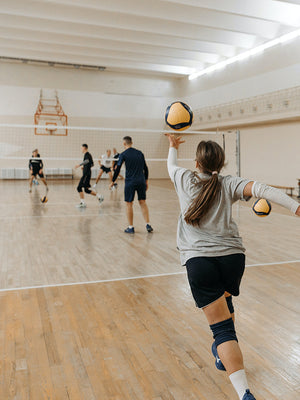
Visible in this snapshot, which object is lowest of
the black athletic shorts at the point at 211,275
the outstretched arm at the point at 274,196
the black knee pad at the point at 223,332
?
the black knee pad at the point at 223,332

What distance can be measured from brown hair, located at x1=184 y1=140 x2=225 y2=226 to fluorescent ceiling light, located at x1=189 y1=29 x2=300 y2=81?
13602 mm

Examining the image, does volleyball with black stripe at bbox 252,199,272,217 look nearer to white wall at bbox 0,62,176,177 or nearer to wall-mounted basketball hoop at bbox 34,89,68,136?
white wall at bbox 0,62,176,177

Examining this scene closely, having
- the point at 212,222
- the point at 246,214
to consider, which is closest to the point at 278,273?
the point at 212,222

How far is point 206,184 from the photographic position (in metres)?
2.04

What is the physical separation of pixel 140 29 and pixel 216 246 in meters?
13.3

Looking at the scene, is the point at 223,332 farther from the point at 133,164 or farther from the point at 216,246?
the point at 133,164

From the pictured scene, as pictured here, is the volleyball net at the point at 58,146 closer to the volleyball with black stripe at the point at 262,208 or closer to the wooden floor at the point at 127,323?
the wooden floor at the point at 127,323

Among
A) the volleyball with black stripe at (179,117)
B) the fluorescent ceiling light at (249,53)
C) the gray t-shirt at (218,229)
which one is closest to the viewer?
the gray t-shirt at (218,229)

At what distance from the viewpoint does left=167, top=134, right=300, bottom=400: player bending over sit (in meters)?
1.93

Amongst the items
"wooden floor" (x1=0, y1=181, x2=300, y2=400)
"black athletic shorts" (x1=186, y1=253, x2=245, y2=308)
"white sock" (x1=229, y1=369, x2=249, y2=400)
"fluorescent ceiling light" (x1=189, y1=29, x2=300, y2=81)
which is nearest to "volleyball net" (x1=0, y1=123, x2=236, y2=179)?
"fluorescent ceiling light" (x1=189, y1=29, x2=300, y2=81)

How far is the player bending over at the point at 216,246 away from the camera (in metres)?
1.93

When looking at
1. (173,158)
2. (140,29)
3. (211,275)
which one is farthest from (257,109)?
(211,275)

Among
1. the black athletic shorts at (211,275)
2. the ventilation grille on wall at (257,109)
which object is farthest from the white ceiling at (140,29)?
the black athletic shorts at (211,275)

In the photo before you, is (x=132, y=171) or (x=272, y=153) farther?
(x=272, y=153)
